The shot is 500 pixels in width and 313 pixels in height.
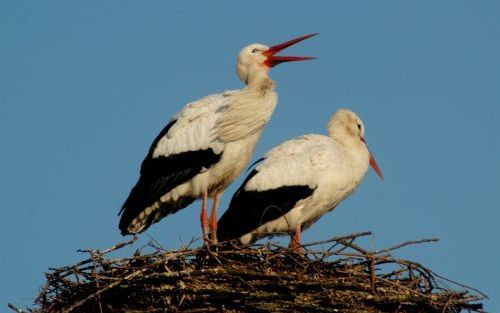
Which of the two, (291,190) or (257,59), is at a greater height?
(257,59)

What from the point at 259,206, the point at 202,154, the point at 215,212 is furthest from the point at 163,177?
the point at 259,206

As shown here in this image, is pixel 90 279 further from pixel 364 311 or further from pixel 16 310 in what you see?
pixel 364 311

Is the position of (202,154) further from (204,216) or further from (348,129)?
(348,129)

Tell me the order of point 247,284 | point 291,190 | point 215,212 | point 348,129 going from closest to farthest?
point 247,284 < point 291,190 < point 215,212 < point 348,129

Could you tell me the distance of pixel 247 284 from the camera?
7645 millimetres

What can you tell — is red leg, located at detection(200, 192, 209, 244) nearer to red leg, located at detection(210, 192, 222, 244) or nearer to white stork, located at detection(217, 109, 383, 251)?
red leg, located at detection(210, 192, 222, 244)

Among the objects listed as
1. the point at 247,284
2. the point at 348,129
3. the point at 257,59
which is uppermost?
the point at 257,59

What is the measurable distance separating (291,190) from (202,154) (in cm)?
76

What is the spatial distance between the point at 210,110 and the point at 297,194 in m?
1.00

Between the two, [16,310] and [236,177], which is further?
[236,177]

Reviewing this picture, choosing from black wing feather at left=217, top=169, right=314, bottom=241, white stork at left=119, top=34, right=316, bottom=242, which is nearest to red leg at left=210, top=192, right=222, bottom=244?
white stork at left=119, top=34, right=316, bottom=242

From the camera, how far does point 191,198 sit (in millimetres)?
9898

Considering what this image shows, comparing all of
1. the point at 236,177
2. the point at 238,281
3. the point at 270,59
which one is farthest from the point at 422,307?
the point at 270,59

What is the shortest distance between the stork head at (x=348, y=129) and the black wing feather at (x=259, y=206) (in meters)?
0.80
